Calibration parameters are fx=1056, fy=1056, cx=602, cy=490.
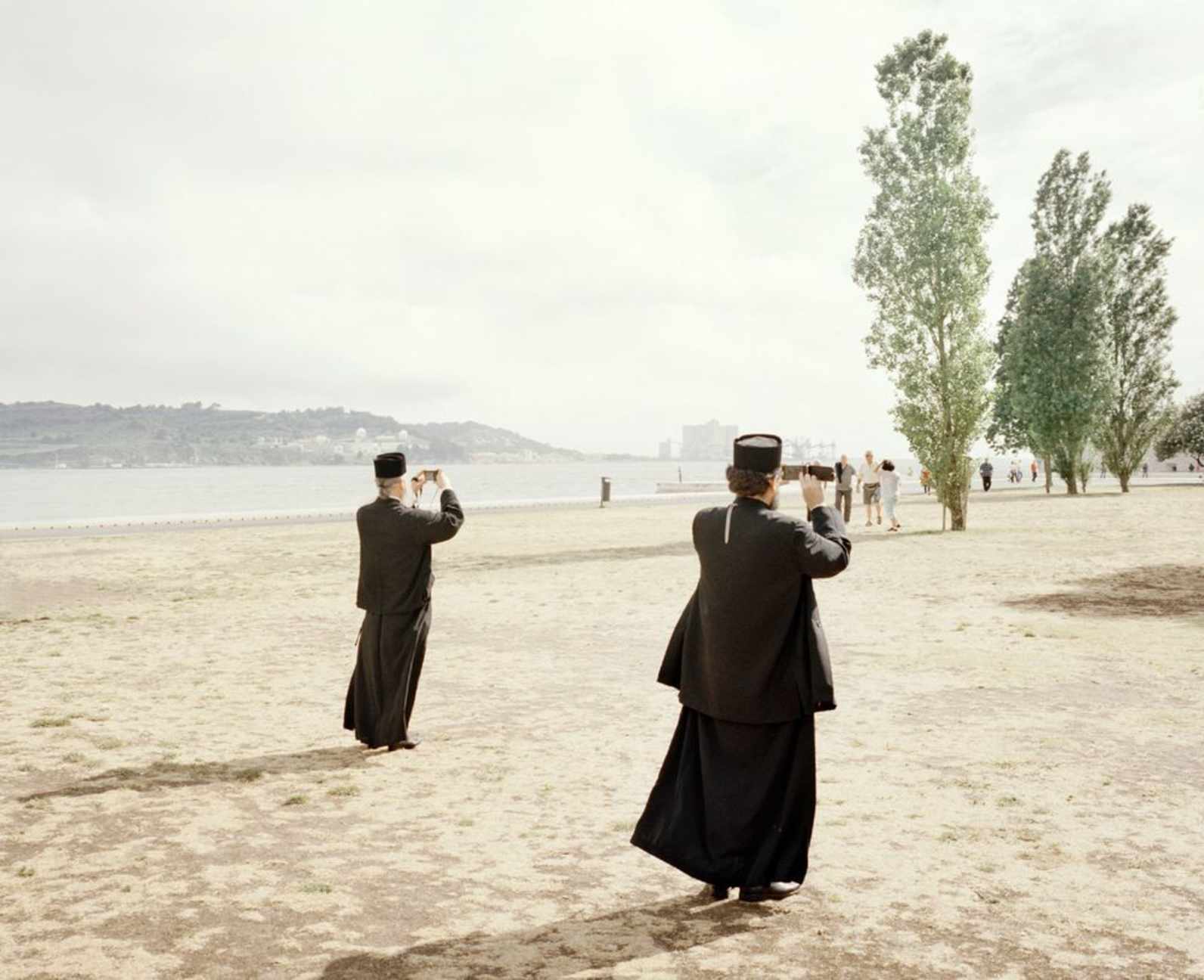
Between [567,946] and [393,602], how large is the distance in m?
3.40

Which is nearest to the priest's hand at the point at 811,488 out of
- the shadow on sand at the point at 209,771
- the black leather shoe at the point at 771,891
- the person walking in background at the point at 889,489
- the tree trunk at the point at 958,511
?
the black leather shoe at the point at 771,891

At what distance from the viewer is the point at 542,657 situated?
11023 mm

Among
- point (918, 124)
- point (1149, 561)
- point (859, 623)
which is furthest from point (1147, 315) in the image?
point (859, 623)

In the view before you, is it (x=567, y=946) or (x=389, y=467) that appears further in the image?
(x=389, y=467)

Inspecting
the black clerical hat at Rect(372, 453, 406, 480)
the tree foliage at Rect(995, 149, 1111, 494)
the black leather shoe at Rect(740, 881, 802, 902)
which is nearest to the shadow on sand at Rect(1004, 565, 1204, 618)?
the black clerical hat at Rect(372, 453, 406, 480)

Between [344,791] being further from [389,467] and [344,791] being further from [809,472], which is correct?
[809,472]

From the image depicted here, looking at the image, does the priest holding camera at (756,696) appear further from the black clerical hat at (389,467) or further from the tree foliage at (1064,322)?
the tree foliage at (1064,322)

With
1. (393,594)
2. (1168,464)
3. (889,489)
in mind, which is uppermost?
(1168,464)

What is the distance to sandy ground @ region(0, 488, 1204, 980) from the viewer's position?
169 inches

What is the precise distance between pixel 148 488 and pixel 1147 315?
303 feet

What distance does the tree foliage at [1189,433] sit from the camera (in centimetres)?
8006

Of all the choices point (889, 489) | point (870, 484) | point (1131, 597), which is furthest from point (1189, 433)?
point (1131, 597)

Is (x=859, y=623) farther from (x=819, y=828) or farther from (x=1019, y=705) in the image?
(x=819, y=828)

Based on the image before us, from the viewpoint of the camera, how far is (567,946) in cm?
429
